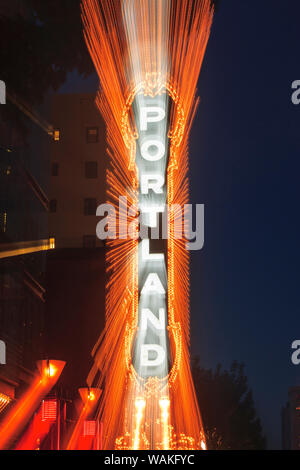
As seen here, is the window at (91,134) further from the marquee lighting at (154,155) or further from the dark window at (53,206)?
the marquee lighting at (154,155)

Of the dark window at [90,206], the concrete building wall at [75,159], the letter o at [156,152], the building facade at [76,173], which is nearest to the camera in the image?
the letter o at [156,152]

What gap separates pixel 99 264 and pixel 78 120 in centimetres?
1393

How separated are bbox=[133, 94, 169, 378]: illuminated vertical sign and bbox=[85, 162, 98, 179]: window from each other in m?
23.0

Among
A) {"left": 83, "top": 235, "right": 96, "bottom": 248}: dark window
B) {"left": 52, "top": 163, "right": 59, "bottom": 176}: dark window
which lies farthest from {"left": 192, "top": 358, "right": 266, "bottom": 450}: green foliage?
{"left": 52, "top": 163, "right": 59, "bottom": 176}: dark window

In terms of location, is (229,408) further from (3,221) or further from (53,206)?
(3,221)

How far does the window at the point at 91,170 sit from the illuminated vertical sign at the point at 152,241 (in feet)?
75.4

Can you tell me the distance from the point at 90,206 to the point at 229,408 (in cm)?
1374

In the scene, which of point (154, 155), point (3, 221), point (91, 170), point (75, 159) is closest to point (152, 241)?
point (154, 155)

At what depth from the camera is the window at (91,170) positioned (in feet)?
143

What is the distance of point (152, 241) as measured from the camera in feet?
63.3

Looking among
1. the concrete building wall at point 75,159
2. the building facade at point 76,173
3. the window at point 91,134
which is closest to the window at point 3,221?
the building facade at point 76,173

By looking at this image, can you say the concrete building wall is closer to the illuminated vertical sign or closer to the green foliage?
the green foliage
